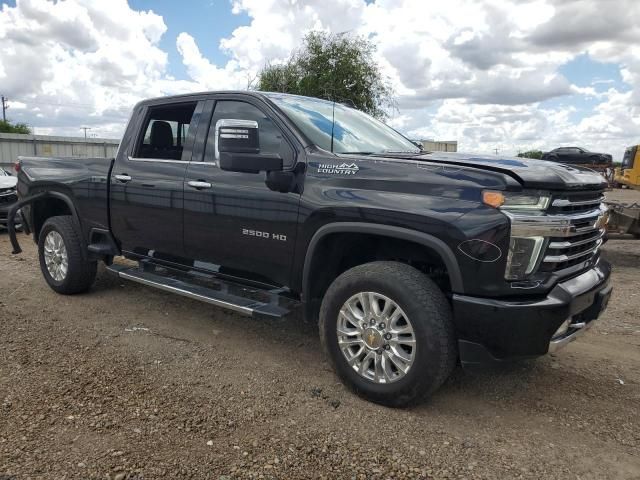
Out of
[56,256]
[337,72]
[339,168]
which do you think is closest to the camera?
[339,168]

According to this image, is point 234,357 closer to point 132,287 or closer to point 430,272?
point 430,272

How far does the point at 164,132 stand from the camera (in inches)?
199

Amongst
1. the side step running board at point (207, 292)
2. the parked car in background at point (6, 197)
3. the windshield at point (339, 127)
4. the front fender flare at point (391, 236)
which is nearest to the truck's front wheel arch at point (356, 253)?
the front fender flare at point (391, 236)

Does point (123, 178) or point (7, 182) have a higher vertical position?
point (123, 178)

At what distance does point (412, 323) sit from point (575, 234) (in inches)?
42.7

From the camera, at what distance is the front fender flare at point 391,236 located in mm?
3006

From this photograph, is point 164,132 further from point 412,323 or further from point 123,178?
point 412,323

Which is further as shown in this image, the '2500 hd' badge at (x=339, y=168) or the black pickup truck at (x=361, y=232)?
the '2500 hd' badge at (x=339, y=168)

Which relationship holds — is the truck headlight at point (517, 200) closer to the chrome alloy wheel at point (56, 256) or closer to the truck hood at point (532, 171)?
the truck hood at point (532, 171)

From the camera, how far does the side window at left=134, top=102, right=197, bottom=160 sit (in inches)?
190

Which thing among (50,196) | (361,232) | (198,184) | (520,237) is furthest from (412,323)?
(50,196)

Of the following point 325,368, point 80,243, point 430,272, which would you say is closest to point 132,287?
point 80,243

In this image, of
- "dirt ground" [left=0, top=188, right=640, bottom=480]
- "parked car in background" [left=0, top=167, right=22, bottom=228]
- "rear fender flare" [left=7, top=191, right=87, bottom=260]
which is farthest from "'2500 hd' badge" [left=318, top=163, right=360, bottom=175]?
"parked car in background" [left=0, top=167, right=22, bottom=228]

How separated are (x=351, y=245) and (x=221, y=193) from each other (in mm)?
1114
